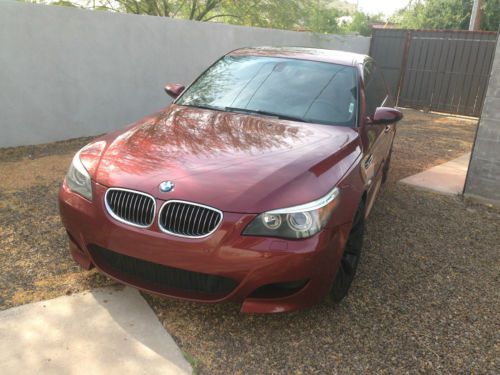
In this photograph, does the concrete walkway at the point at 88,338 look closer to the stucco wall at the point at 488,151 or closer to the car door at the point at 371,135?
the car door at the point at 371,135

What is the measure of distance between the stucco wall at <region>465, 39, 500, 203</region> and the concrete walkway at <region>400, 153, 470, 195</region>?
1.09 ft

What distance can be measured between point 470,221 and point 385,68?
1040 centimetres

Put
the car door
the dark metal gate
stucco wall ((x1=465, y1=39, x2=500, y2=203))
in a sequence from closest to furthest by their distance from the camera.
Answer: the car door < stucco wall ((x1=465, y1=39, x2=500, y2=203)) < the dark metal gate

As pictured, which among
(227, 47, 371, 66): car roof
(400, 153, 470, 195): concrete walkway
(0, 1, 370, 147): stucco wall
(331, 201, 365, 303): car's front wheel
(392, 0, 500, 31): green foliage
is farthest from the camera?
(392, 0, 500, 31): green foliage

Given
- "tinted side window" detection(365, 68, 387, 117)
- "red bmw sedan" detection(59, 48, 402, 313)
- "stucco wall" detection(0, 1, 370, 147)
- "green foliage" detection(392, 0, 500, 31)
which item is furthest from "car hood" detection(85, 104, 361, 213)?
"green foliage" detection(392, 0, 500, 31)

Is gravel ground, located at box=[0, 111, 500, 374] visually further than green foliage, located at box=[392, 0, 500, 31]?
No

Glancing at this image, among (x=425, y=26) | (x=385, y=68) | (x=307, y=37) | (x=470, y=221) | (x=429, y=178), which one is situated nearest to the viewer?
(x=470, y=221)

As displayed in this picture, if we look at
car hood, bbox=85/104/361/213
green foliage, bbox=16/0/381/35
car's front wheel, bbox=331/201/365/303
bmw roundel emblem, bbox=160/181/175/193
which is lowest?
car's front wheel, bbox=331/201/365/303

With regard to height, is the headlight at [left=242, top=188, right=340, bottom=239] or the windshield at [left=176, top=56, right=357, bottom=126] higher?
the windshield at [left=176, top=56, right=357, bottom=126]

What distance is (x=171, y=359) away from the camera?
2492 mm

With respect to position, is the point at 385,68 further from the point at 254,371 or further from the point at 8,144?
the point at 254,371

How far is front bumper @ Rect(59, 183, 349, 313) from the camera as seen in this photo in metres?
2.40

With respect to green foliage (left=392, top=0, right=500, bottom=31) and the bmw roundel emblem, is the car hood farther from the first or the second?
green foliage (left=392, top=0, right=500, bottom=31)

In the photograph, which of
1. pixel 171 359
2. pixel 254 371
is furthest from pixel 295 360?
pixel 171 359
